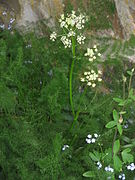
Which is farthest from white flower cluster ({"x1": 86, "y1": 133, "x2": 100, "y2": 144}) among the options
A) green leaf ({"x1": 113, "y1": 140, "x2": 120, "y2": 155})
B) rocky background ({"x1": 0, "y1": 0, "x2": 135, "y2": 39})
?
rocky background ({"x1": 0, "y1": 0, "x2": 135, "y2": 39})

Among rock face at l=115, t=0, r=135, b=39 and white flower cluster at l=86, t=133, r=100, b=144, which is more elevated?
rock face at l=115, t=0, r=135, b=39

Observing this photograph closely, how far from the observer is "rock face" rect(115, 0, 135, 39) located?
12.9ft

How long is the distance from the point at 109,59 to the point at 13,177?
4.51 ft

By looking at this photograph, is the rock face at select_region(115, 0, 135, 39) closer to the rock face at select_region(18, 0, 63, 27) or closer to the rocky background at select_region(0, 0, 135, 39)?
the rocky background at select_region(0, 0, 135, 39)

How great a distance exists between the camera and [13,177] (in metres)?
2.99

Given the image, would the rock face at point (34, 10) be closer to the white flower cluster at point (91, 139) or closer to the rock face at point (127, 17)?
the rock face at point (127, 17)

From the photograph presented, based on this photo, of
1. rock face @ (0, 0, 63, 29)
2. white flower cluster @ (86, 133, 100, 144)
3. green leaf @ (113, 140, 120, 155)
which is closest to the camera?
green leaf @ (113, 140, 120, 155)

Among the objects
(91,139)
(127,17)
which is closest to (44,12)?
(127,17)

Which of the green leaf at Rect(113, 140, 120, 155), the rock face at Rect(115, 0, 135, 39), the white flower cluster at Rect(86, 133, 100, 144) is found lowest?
the green leaf at Rect(113, 140, 120, 155)

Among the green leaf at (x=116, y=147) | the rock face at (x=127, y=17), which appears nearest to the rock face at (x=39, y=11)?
the rock face at (x=127, y=17)

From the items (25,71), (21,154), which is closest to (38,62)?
(25,71)

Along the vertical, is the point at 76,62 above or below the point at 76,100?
above

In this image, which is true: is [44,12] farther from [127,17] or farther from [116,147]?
[116,147]

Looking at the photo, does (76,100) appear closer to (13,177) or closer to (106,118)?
(106,118)
